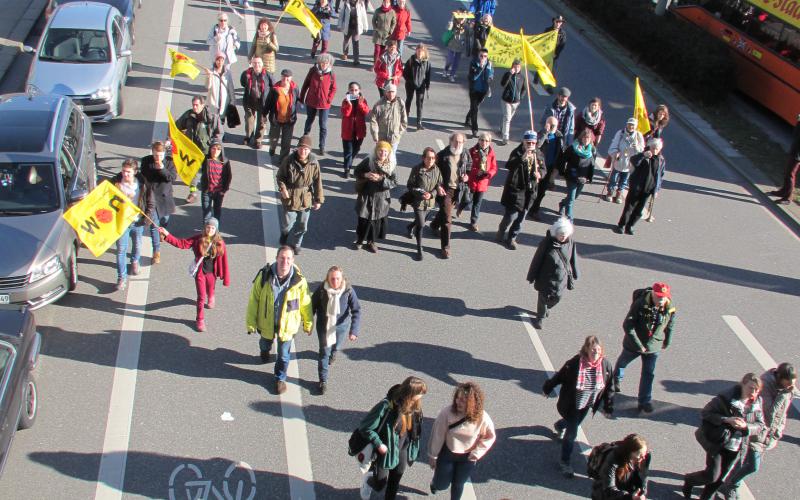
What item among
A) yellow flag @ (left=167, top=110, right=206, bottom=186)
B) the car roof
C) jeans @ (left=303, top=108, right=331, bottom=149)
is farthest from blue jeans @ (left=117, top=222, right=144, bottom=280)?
the car roof

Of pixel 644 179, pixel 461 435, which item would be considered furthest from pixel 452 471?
pixel 644 179

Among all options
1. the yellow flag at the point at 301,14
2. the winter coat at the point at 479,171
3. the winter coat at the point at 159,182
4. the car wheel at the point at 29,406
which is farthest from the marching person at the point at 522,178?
the car wheel at the point at 29,406

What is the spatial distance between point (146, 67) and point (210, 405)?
10.9 metres

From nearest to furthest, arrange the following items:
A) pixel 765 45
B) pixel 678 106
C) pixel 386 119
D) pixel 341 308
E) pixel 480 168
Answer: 1. pixel 341 308
2. pixel 480 168
3. pixel 386 119
4. pixel 765 45
5. pixel 678 106

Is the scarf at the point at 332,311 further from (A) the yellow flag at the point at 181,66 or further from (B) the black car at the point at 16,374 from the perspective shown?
(A) the yellow flag at the point at 181,66

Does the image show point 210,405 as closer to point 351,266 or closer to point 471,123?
point 351,266

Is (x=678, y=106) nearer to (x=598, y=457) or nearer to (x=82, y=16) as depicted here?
(x=82, y=16)

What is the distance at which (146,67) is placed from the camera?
17.1 meters

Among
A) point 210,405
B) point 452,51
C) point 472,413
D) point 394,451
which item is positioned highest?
point 452,51

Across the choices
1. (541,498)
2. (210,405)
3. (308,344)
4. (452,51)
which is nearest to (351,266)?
(308,344)

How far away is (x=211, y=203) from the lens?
11.3m

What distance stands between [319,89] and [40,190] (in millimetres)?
4994

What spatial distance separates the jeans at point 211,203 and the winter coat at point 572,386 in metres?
5.44

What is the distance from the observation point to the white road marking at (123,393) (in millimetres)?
7320
